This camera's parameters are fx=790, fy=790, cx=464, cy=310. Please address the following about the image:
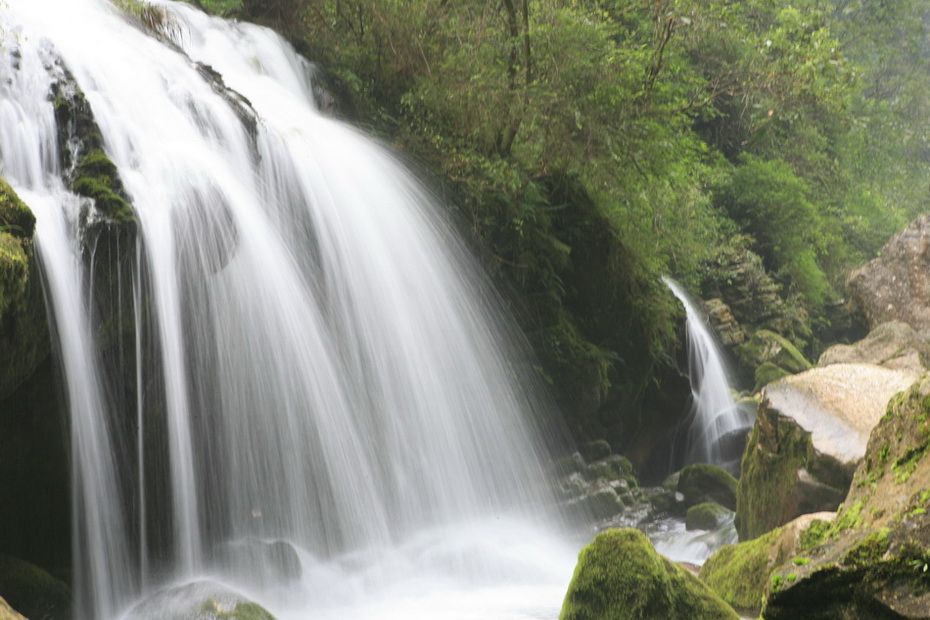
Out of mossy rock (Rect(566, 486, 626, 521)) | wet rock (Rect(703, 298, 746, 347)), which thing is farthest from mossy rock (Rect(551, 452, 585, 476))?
wet rock (Rect(703, 298, 746, 347))

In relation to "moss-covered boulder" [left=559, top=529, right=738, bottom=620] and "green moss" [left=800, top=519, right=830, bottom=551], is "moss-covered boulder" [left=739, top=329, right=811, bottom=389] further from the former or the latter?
"moss-covered boulder" [left=559, top=529, right=738, bottom=620]

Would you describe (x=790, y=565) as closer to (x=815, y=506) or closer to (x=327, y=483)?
(x=815, y=506)

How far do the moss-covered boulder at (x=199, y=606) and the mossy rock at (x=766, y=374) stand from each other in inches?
508

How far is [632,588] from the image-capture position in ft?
14.6

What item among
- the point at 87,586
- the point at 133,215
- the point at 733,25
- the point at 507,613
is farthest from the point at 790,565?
the point at 733,25

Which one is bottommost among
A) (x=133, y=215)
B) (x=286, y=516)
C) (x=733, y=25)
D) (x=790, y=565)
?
(x=286, y=516)

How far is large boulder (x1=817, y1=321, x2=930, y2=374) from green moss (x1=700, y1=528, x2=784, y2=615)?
803 cm

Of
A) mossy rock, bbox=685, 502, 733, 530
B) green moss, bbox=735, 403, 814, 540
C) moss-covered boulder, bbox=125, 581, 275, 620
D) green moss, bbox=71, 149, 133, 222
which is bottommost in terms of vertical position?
mossy rock, bbox=685, 502, 733, 530

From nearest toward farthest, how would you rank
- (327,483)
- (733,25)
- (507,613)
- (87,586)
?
(87,586)
(507,613)
(327,483)
(733,25)

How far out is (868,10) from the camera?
3275 cm

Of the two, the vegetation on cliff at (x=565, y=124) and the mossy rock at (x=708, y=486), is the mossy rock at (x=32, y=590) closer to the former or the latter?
the vegetation on cliff at (x=565, y=124)

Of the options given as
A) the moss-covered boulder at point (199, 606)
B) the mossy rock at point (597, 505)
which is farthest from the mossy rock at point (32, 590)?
the mossy rock at point (597, 505)

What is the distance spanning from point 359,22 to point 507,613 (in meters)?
9.49

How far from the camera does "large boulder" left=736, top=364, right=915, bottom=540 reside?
638 cm
